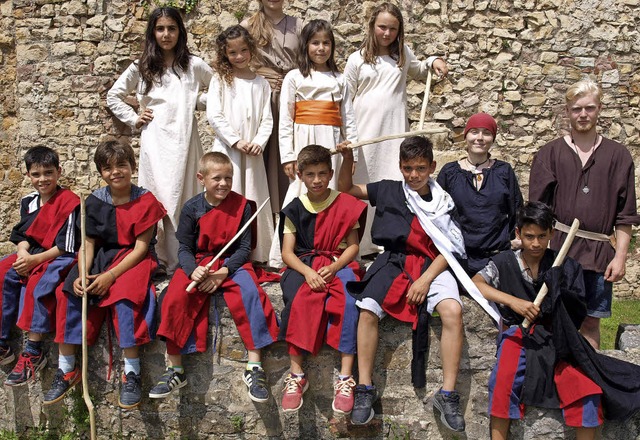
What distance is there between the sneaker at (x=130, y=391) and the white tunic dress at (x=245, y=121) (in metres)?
1.19

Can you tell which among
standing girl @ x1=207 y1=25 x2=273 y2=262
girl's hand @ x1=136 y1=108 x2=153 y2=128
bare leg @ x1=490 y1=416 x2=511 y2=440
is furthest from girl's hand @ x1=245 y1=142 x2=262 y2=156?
bare leg @ x1=490 y1=416 x2=511 y2=440

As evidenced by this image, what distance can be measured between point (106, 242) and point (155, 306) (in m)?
0.50

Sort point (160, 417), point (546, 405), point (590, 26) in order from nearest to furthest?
point (546, 405)
point (160, 417)
point (590, 26)

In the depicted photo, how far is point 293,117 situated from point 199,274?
141 cm

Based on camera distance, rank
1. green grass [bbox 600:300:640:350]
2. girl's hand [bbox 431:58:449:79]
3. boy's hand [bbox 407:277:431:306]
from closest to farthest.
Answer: boy's hand [bbox 407:277:431:306] → girl's hand [bbox 431:58:449:79] → green grass [bbox 600:300:640:350]

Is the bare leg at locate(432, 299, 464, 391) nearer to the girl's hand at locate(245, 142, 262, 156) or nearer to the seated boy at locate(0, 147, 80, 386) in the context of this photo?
the girl's hand at locate(245, 142, 262, 156)

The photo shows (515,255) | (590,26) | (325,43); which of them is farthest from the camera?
(590,26)

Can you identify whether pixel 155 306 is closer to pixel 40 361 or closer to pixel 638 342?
pixel 40 361

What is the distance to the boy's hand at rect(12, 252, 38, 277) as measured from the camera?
3820mm

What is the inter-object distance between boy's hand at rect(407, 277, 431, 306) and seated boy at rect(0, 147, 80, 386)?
73.8 inches

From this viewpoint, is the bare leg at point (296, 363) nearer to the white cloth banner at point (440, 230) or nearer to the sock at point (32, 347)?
the white cloth banner at point (440, 230)

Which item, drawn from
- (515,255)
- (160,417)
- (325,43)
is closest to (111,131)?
(325,43)

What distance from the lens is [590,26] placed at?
7012mm

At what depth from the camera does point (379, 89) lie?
4711 millimetres
